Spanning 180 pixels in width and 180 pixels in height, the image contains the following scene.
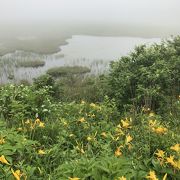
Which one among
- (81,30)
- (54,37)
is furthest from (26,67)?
(81,30)

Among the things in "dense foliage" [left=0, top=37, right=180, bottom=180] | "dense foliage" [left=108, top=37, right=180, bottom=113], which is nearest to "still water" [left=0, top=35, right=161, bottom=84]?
"dense foliage" [left=108, top=37, right=180, bottom=113]

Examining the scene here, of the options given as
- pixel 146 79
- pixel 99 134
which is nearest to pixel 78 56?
pixel 146 79

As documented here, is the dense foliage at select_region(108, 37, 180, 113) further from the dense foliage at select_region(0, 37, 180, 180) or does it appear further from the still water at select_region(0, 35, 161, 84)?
the still water at select_region(0, 35, 161, 84)

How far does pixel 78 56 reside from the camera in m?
25.8

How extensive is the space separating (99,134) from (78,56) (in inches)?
810

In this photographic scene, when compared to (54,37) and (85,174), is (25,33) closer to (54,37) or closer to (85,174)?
(54,37)

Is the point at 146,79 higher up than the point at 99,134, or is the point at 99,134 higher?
the point at 99,134

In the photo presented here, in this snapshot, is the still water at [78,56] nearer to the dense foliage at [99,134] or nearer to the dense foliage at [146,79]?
the dense foliage at [146,79]

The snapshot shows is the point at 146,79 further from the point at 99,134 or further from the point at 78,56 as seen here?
the point at 78,56

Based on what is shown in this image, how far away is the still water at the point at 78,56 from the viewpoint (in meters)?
21.5

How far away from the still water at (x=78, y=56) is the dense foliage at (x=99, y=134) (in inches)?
401

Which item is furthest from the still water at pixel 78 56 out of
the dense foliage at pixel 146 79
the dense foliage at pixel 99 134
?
the dense foliage at pixel 99 134

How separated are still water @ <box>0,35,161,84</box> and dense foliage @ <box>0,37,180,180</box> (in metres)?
10.2

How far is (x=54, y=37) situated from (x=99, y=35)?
176 inches
